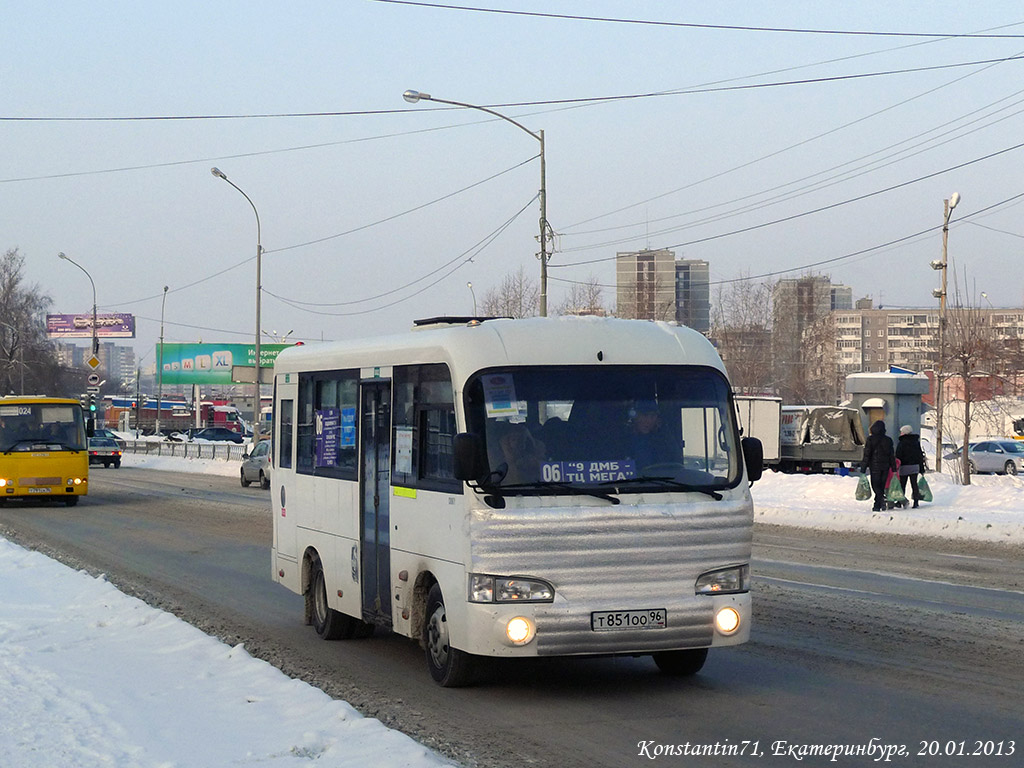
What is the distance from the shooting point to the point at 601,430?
27.6ft

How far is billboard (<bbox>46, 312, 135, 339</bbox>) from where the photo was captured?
127m

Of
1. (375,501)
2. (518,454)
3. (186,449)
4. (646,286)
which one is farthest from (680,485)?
(646,286)

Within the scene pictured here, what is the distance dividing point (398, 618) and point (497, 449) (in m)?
1.78

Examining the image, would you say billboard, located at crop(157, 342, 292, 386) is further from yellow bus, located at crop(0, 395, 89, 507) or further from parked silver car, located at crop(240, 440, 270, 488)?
yellow bus, located at crop(0, 395, 89, 507)

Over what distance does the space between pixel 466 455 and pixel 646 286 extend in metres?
71.6

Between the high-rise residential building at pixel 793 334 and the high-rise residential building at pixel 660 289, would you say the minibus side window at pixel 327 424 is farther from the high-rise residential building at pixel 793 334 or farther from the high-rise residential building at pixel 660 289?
the high-rise residential building at pixel 793 334

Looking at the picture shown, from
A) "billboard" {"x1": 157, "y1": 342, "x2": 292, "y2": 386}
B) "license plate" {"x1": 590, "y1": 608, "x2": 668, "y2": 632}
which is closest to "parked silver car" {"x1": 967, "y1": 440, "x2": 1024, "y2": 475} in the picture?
"license plate" {"x1": 590, "y1": 608, "x2": 668, "y2": 632}

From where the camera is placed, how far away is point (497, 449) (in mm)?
8289

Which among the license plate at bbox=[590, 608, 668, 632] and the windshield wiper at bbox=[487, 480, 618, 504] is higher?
the windshield wiper at bbox=[487, 480, 618, 504]

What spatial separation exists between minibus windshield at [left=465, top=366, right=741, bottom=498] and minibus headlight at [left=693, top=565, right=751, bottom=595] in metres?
0.53

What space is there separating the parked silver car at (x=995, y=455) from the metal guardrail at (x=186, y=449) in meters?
32.8

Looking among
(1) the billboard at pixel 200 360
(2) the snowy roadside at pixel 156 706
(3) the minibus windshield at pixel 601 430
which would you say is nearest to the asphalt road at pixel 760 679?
(2) the snowy roadside at pixel 156 706

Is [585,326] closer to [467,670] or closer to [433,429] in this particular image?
[433,429]

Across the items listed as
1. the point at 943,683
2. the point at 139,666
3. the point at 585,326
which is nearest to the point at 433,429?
the point at 585,326
